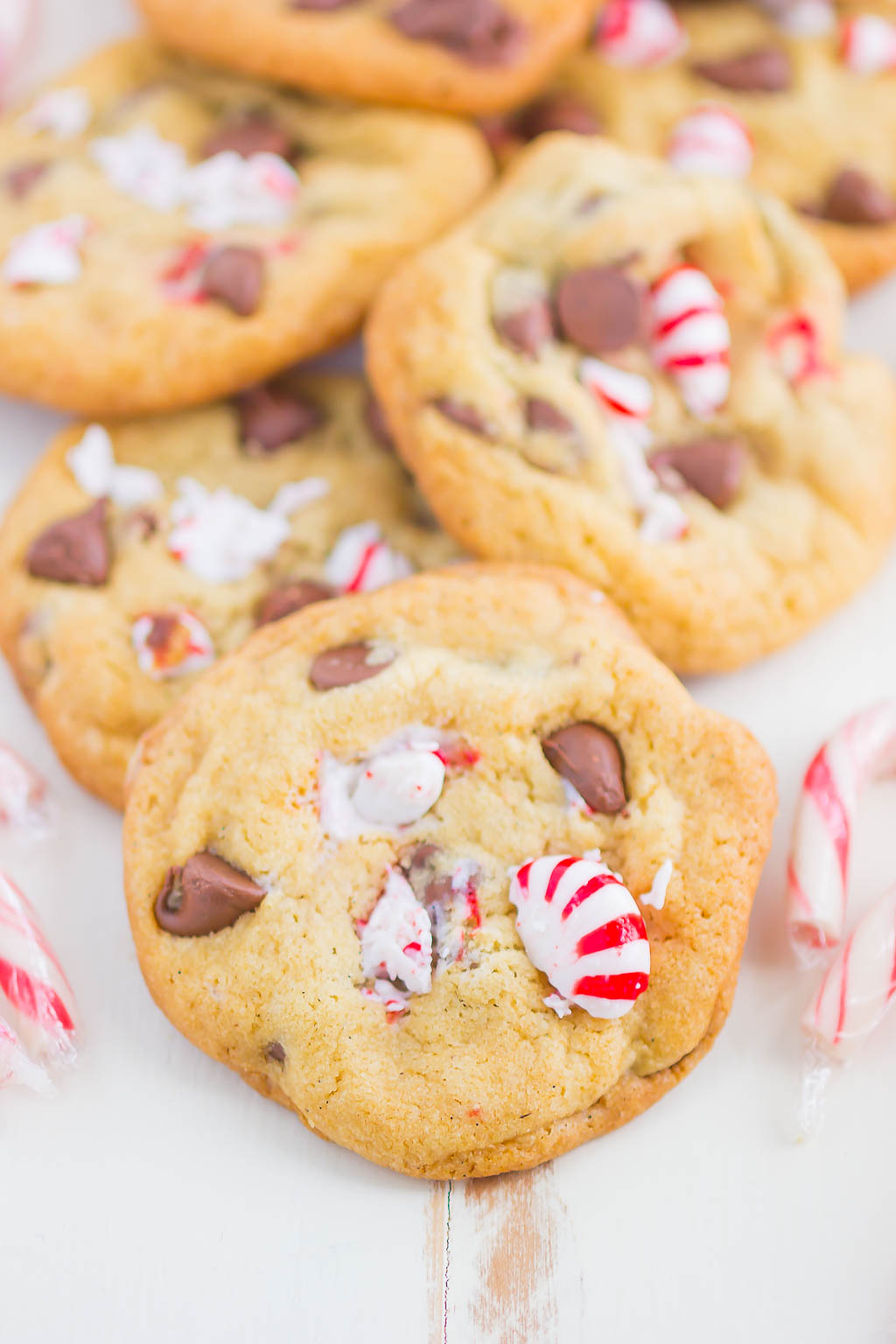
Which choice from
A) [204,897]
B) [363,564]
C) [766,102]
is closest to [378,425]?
[363,564]

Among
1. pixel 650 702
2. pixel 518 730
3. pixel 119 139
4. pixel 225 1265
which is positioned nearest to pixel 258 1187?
pixel 225 1265

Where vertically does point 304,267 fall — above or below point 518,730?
above

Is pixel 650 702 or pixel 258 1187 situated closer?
pixel 258 1187

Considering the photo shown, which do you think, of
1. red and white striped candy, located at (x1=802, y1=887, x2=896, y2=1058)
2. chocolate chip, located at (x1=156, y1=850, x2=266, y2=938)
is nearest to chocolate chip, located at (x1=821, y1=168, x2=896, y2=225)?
red and white striped candy, located at (x1=802, y1=887, x2=896, y2=1058)

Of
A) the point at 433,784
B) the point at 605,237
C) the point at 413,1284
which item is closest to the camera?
the point at 413,1284

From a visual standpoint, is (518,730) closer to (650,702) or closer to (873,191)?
(650,702)

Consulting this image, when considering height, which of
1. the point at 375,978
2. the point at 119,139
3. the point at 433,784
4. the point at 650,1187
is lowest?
the point at 650,1187

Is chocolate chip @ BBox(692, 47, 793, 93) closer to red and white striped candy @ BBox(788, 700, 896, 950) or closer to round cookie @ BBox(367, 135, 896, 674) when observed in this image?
round cookie @ BBox(367, 135, 896, 674)
